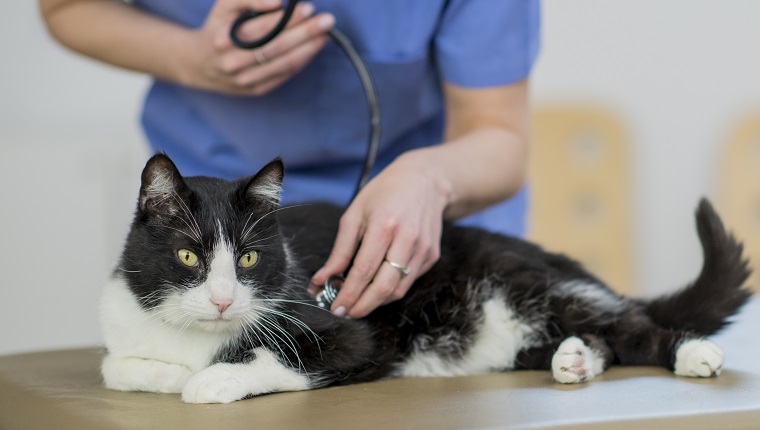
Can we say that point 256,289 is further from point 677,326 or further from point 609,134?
point 609,134

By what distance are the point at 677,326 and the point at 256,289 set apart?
0.61 m

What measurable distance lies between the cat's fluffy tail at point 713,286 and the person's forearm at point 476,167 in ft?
1.07

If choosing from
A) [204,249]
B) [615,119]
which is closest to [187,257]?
[204,249]

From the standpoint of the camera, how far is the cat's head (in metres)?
1.03

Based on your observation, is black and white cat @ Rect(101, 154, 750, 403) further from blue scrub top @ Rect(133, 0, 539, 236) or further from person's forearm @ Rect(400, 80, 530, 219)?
blue scrub top @ Rect(133, 0, 539, 236)

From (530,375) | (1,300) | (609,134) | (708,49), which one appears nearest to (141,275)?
(530,375)

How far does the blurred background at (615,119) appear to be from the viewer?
2801mm

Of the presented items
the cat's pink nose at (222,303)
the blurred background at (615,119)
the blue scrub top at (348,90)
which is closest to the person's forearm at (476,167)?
the blue scrub top at (348,90)

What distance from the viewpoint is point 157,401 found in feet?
3.31

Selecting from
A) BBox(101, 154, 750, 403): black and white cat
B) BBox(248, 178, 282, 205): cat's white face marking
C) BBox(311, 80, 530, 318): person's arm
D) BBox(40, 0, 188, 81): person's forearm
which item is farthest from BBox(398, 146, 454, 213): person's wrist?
BBox(40, 0, 188, 81): person's forearm

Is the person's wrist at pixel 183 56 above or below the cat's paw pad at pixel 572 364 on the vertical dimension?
above

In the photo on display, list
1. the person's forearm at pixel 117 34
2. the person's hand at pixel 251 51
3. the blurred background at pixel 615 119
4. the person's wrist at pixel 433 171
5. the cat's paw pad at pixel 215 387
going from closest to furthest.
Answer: the cat's paw pad at pixel 215 387, the person's wrist at pixel 433 171, the person's hand at pixel 251 51, the person's forearm at pixel 117 34, the blurred background at pixel 615 119

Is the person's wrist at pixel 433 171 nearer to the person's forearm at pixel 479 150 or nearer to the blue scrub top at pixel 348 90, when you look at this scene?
the person's forearm at pixel 479 150

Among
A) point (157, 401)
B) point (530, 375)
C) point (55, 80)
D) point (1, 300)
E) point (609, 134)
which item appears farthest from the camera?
point (609, 134)
